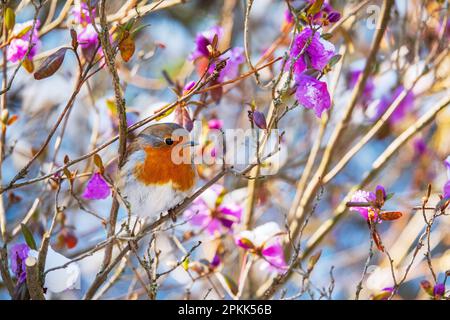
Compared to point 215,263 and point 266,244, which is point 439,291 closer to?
point 266,244

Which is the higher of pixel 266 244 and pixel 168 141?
pixel 168 141

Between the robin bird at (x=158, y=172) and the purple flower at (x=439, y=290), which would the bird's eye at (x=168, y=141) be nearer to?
the robin bird at (x=158, y=172)

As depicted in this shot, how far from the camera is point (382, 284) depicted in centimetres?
243

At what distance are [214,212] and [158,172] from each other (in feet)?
1.19

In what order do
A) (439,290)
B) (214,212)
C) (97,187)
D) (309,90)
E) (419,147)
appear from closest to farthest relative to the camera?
(309,90) → (439,290) → (97,187) → (214,212) → (419,147)

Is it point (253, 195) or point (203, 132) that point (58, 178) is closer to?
point (203, 132)

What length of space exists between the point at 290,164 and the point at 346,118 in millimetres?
583

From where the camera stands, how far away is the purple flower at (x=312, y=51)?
Result: 4.78 feet

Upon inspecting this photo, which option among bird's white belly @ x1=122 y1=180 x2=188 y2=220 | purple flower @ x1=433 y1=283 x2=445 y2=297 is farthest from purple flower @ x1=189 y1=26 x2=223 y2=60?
purple flower @ x1=433 y1=283 x2=445 y2=297

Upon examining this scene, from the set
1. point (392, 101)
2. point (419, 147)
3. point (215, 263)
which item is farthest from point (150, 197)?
point (419, 147)

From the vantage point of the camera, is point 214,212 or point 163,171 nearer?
point 163,171

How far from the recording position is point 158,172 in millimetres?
1843
